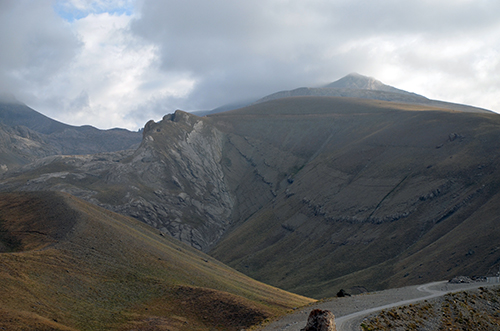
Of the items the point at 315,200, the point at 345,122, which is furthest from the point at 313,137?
the point at 315,200

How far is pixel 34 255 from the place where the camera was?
157 feet

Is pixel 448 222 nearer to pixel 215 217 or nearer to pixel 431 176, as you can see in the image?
pixel 431 176

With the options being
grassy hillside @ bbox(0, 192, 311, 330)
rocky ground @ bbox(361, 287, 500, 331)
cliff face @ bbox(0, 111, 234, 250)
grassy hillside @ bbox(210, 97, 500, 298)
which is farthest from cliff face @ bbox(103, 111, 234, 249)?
rocky ground @ bbox(361, 287, 500, 331)

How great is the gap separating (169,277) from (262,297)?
1307 centimetres

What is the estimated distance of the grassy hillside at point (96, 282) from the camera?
128ft

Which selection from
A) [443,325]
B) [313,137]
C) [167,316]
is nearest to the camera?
[443,325]

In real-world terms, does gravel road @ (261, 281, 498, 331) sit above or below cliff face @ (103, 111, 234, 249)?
below

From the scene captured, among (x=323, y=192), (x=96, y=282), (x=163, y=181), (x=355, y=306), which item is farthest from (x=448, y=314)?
(x=163, y=181)

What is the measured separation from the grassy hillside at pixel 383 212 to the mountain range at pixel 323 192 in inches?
14.5

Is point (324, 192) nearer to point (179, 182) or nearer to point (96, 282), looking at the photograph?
point (179, 182)

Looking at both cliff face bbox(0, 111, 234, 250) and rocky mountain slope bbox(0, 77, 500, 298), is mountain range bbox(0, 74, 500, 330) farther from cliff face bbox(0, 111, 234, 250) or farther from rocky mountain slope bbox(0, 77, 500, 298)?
cliff face bbox(0, 111, 234, 250)

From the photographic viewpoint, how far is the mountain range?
301 ft

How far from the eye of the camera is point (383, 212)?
111 metres

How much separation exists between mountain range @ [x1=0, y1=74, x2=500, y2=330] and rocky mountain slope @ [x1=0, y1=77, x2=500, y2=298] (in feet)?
1.33
